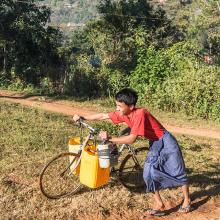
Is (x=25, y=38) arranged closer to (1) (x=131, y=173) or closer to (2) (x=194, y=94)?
(2) (x=194, y=94)

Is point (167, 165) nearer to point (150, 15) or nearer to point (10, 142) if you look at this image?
point (10, 142)

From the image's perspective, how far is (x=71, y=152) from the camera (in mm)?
6402

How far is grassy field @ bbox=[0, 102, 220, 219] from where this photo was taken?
6.04 m

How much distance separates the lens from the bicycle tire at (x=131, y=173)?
6766mm

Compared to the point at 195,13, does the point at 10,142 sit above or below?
below

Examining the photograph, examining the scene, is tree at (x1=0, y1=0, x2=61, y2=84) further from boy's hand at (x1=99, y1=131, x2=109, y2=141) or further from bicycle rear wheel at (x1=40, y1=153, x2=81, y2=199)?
boy's hand at (x1=99, y1=131, x2=109, y2=141)

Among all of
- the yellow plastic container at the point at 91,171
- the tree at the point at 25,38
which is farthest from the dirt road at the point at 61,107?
the yellow plastic container at the point at 91,171

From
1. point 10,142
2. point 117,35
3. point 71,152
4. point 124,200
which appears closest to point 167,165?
point 124,200

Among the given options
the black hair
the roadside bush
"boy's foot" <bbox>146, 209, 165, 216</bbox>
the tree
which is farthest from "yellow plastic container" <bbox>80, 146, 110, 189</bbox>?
the tree

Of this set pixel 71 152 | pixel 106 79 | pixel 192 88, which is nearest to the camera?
pixel 71 152

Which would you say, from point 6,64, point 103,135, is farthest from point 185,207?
point 6,64

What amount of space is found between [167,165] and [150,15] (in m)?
21.5

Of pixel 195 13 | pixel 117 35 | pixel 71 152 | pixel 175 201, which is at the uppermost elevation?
pixel 195 13

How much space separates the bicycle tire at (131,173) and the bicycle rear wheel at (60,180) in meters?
0.72
